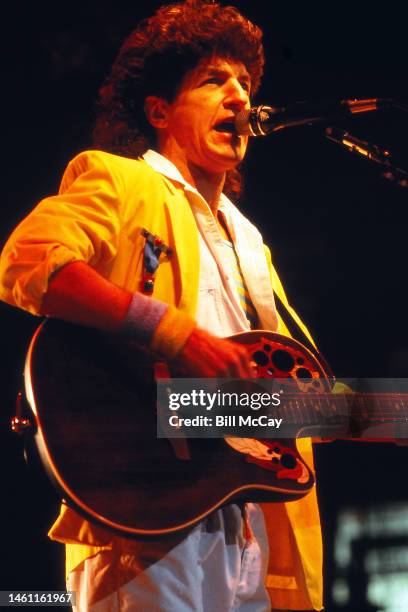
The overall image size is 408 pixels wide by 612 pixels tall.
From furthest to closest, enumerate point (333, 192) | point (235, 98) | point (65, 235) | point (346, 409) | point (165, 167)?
point (333, 192), point (235, 98), point (165, 167), point (346, 409), point (65, 235)

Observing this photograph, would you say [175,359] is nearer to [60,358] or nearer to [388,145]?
[60,358]

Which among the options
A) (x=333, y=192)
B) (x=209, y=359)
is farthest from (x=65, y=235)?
(x=333, y=192)

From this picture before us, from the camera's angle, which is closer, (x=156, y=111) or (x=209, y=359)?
(x=209, y=359)

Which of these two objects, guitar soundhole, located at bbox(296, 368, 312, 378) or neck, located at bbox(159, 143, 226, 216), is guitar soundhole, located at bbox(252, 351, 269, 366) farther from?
neck, located at bbox(159, 143, 226, 216)

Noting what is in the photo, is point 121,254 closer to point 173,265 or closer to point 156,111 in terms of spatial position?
point 173,265

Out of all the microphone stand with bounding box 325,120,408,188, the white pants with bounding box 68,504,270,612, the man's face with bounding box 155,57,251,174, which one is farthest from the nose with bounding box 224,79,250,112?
the white pants with bounding box 68,504,270,612

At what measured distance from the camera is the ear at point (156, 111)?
2.39 metres

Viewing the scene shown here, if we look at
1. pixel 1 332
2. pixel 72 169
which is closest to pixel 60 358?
pixel 72 169

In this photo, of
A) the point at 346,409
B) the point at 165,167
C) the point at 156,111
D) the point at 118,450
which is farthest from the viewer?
the point at 156,111

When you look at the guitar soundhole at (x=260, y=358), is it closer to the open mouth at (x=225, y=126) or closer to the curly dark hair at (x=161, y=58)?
the open mouth at (x=225, y=126)

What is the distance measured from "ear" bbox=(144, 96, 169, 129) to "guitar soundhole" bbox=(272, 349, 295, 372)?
90cm

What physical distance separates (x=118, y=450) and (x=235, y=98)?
3.83 feet

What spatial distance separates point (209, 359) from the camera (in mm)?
1688

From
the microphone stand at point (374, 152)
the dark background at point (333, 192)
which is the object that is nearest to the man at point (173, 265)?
the microphone stand at point (374, 152)
